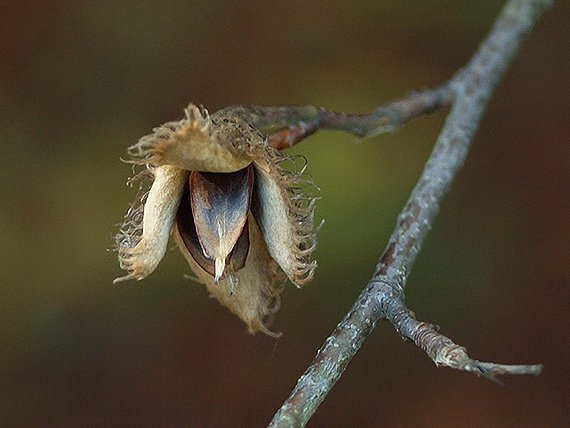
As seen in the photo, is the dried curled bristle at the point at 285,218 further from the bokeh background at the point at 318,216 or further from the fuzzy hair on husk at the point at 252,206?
the bokeh background at the point at 318,216

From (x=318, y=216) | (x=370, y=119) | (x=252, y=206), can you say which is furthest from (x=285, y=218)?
(x=318, y=216)

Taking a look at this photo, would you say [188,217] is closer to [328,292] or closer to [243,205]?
[243,205]

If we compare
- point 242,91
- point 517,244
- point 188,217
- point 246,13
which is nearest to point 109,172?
point 242,91

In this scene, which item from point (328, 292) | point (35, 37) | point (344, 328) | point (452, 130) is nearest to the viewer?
point (344, 328)

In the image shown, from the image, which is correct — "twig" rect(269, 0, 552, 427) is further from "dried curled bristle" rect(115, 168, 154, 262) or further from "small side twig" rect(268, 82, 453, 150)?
"dried curled bristle" rect(115, 168, 154, 262)

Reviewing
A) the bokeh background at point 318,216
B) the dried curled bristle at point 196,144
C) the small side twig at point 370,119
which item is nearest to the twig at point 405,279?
the small side twig at point 370,119

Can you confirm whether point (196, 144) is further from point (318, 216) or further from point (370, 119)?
point (318, 216)
